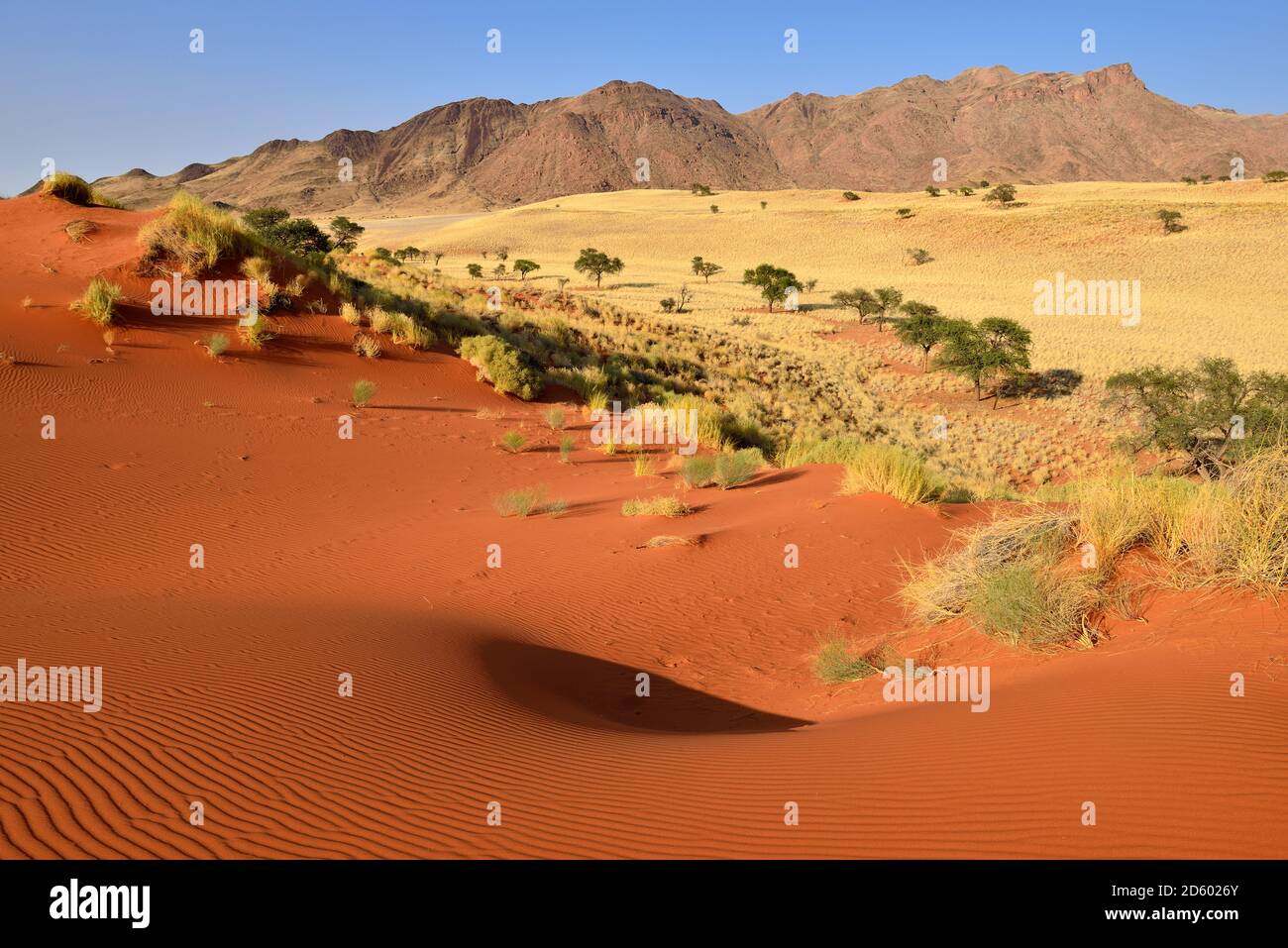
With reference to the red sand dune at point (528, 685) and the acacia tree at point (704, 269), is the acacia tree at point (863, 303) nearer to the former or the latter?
the acacia tree at point (704, 269)

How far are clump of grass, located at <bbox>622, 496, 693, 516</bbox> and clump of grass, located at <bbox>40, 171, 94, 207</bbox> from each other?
21.9 meters

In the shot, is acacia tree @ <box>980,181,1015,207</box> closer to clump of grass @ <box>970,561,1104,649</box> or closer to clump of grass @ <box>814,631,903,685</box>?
clump of grass @ <box>970,561,1104,649</box>

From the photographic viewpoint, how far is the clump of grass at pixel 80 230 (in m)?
20.2

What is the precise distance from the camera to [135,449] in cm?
1270

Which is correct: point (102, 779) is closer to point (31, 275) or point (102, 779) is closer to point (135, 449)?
point (135, 449)

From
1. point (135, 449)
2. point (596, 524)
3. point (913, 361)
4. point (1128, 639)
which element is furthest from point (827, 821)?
point (913, 361)

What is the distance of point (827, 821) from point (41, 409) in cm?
1525

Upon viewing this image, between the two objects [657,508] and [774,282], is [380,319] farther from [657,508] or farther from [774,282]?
[774,282]

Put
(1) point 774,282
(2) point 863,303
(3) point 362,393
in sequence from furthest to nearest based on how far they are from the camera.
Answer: (1) point 774,282
(2) point 863,303
(3) point 362,393

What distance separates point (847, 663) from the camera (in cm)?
653

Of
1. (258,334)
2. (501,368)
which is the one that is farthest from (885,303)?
(258,334)

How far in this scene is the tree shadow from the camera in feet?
18.9

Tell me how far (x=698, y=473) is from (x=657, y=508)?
237cm

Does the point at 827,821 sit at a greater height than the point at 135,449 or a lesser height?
lesser
